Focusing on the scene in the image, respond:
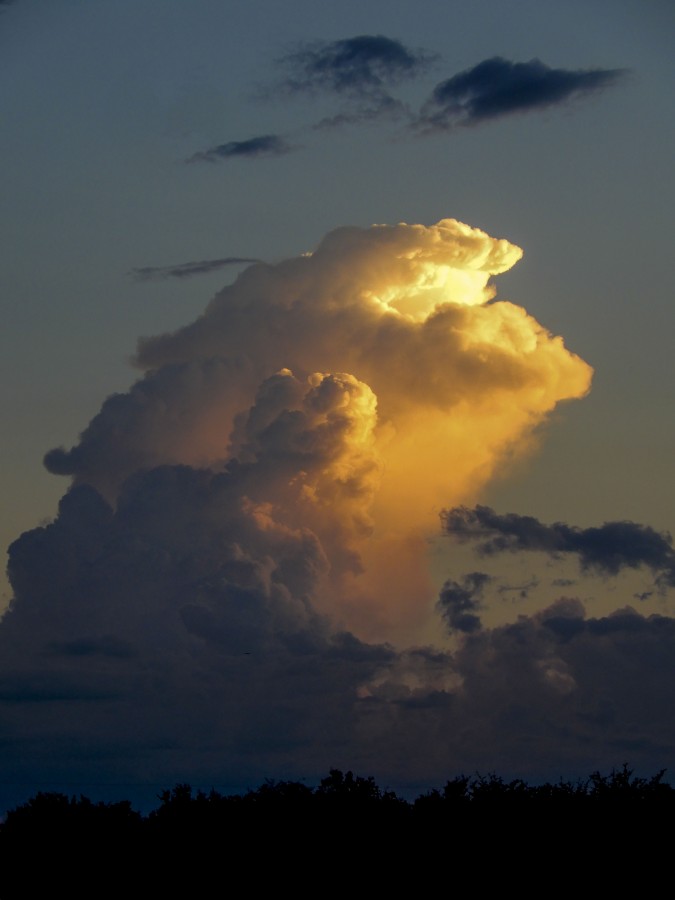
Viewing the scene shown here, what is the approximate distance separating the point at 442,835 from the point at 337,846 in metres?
8.28

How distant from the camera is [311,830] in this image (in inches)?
4537

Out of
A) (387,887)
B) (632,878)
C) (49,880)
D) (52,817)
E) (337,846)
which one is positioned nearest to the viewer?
(632,878)

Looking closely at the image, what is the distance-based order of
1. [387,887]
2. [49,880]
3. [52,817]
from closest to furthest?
[387,887], [49,880], [52,817]

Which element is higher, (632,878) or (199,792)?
(199,792)

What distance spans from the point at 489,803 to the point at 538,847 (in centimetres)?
1161

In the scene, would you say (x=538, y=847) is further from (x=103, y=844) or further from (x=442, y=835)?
(x=103, y=844)

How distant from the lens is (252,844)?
114812 mm

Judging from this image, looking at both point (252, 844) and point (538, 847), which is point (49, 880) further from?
point (538, 847)

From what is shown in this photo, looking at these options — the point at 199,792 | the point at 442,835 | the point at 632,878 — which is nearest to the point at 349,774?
the point at 199,792

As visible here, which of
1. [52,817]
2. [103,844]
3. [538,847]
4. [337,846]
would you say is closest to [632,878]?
[538,847]

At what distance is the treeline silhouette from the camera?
342ft

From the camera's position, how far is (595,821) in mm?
104188

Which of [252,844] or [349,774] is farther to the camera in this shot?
→ [349,774]

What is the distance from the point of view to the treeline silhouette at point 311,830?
104 m
